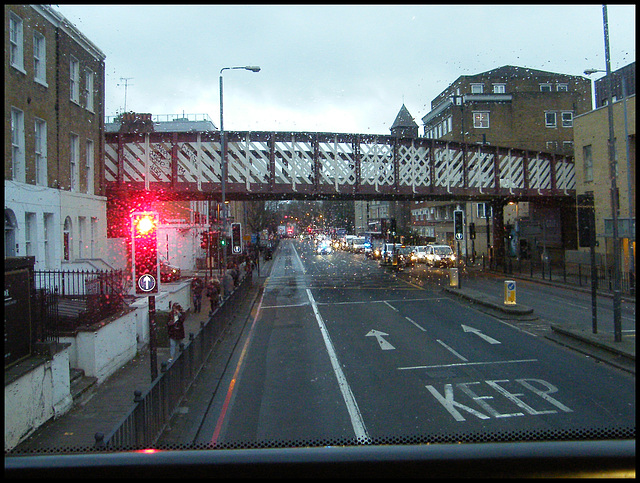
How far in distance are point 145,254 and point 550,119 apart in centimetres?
5749

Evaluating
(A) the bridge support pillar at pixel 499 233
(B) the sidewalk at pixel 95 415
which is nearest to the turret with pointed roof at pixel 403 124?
(A) the bridge support pillar at pixel 499 233

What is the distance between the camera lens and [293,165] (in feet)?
104

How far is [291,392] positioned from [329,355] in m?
3.44

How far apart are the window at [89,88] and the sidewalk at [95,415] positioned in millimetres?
12618

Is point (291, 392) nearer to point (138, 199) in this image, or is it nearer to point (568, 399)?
point (568, 399)

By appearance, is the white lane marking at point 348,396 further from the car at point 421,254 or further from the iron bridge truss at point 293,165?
the car at point 421,254

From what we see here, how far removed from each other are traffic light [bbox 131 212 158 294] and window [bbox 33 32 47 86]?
1088cm

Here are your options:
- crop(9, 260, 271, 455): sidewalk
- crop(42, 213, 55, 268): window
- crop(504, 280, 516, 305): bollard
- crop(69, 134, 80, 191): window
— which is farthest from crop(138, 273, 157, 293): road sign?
crop(504, 280, 516, 305): bollard

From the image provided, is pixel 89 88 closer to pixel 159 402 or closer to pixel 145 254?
pixel 145 254

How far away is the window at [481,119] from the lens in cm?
5838

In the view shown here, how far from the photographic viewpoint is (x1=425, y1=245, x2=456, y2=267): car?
46281 mm

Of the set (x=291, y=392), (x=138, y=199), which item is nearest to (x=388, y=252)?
(x=138, y=199)

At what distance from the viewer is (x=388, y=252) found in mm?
52594

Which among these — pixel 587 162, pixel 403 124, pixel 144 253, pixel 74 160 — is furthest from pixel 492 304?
pixel 403 124
